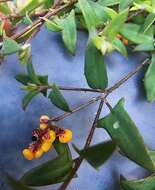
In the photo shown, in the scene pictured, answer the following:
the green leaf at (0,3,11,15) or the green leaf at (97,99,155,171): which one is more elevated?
the green leaf at (0,3,11,15)

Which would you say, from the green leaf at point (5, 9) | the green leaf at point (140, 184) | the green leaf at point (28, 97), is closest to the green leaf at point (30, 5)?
the green leaf at point (5, 9)

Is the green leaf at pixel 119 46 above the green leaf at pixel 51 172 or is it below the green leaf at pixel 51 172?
above

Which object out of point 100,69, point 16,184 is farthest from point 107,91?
point 16,184

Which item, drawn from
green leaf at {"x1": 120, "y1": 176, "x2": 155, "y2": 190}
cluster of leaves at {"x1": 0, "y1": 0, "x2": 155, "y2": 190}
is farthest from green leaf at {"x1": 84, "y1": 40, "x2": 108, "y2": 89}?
green leaf at {"x1": 120, "y1": 176, "x2": 155, "y2": 190}

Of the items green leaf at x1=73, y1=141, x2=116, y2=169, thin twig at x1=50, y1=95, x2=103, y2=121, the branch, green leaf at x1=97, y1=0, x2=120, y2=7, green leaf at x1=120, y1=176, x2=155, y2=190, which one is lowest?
green leaf at x1=120, y1=176, x2=155, y2=190

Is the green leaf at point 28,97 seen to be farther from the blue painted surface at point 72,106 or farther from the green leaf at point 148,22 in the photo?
the green leaf at point 148,22

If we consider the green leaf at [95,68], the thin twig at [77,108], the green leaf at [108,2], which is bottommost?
the thin twig at [77,108]

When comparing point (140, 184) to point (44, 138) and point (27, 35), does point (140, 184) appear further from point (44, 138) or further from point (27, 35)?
point (27, 35)

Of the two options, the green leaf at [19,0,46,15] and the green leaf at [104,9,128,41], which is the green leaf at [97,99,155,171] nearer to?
the green leaf at [104,9,128,41]
